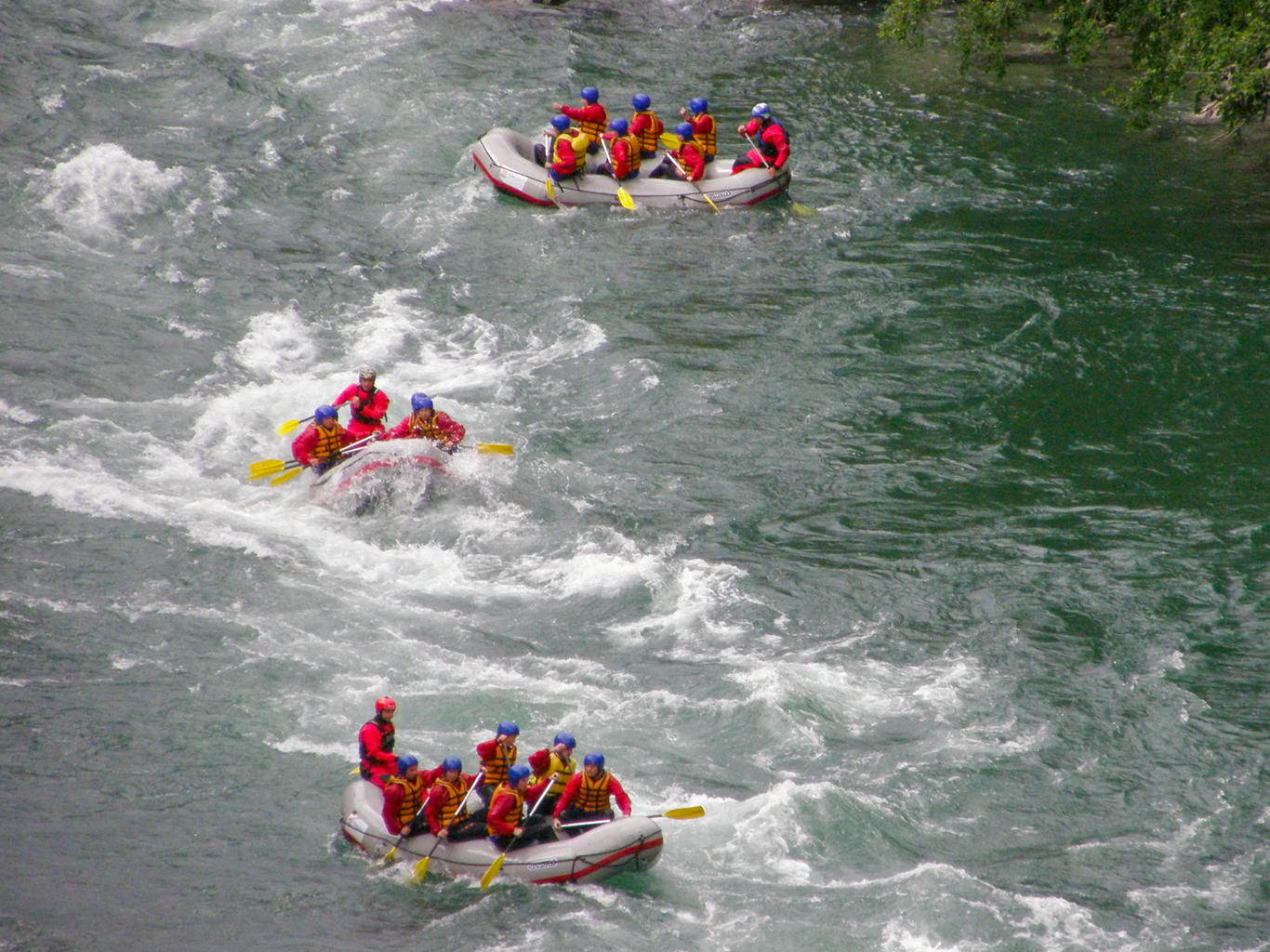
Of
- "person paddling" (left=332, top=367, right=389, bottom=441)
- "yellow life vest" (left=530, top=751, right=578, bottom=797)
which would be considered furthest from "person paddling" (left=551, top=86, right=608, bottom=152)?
"yellow life vest" (left=530, top=751, right=578, bottom=797)

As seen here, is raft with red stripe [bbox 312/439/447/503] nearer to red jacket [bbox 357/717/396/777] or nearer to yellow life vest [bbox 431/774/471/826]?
red jacket [bbox 357/717/396/777]

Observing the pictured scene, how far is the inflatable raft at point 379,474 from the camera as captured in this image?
49.7 ft

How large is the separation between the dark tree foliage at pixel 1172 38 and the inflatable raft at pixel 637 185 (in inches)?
142

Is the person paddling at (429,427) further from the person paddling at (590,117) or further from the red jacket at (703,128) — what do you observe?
the red jacket at (703,128)

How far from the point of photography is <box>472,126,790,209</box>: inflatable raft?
850 inches

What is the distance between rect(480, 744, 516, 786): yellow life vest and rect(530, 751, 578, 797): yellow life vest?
0.25 meters

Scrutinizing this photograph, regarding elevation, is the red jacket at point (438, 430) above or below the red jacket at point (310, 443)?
above

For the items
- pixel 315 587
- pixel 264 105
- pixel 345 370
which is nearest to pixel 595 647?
pixel 315 587

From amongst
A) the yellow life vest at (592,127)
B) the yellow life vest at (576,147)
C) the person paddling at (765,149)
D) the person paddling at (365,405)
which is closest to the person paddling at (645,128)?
the yellow life vest at (592,127)

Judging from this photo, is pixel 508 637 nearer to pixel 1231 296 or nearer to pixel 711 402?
pixel 711 402

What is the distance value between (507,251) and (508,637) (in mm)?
9309

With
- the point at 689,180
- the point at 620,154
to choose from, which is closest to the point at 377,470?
the point at 620,154

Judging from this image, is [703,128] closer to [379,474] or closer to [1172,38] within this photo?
[1172,38]

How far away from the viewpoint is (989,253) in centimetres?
2033
